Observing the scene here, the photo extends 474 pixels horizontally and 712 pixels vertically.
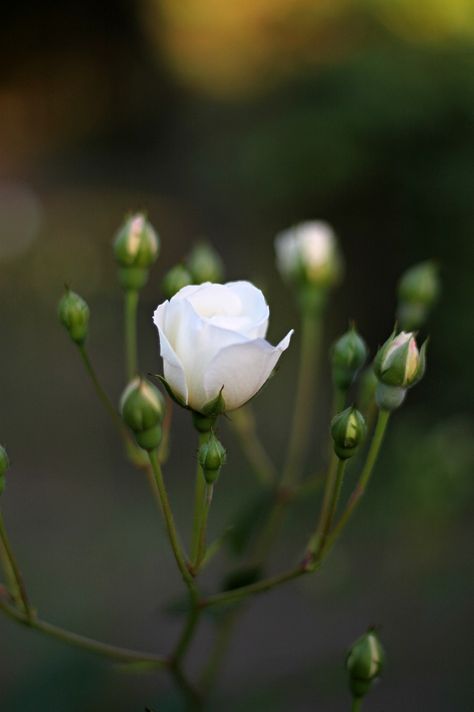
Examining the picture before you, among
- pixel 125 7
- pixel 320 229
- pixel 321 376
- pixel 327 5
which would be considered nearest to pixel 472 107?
pixel 321 376

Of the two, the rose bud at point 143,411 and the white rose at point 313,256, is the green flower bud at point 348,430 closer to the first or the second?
the rose bud at point 143,411

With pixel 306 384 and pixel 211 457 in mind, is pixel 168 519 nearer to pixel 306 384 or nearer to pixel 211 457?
pixel 211 457

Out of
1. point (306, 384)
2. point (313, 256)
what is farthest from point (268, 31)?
point (313, 256)

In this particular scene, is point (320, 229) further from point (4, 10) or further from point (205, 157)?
point (4, 10)

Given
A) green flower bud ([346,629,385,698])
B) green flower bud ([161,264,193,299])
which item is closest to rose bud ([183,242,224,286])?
green flower bud ([161,264,193,299])

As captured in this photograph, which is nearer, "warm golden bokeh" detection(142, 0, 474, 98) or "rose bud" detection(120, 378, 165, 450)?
"rose bud" detection(120, 378, 165, 450)

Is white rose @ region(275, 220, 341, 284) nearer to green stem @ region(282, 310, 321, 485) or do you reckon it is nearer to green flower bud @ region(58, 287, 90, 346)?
green flower bud @ region(58, 287, 90, 346)
